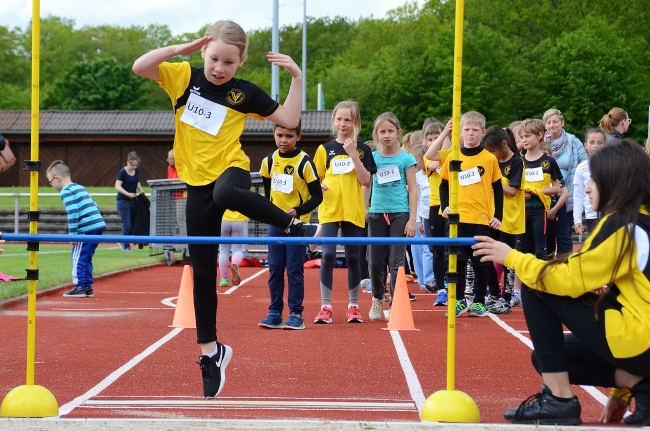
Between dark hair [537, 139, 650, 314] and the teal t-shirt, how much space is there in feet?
14.3

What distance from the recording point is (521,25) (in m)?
61.6

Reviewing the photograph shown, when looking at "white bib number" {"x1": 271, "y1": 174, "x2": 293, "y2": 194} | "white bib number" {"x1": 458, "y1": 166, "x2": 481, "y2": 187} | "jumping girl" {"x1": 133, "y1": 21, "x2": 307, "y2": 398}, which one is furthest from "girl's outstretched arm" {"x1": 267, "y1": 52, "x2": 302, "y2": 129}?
"white bib number" {"x1": 458, "y1": 166, "x2": 481, "y2": 187}

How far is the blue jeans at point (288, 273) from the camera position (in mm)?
7832

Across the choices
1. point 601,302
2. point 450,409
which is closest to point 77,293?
point 450,409

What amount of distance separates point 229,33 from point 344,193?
355 cm

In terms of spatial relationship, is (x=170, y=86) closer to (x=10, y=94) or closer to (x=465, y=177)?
(x=465, y=177)

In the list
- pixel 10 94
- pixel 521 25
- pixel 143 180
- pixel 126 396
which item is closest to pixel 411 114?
pixel 521 25

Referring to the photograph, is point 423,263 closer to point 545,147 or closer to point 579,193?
point 545,147

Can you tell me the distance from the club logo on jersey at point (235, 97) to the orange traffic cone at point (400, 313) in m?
3.44

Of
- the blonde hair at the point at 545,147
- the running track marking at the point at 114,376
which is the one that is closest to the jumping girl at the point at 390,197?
the running track marking at the point at 114,376

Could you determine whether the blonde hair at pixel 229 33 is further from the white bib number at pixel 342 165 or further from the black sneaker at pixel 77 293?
the black sneaker at pixel 77 293

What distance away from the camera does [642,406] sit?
396 cm

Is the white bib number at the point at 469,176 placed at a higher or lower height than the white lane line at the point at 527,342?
higher

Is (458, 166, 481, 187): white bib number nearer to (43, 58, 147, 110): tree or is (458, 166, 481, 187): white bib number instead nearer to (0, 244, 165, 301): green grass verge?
(0, 244, 165, 301): green grass verge
